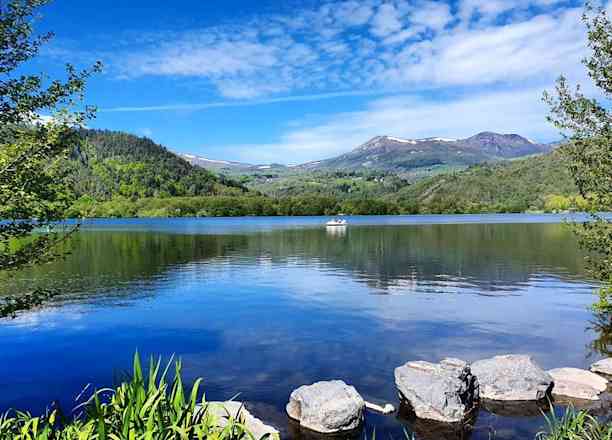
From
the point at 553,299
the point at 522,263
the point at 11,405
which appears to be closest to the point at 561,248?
the point at 522,263

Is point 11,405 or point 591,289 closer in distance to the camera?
point 11,405

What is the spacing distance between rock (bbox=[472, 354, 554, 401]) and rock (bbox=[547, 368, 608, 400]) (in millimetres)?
559

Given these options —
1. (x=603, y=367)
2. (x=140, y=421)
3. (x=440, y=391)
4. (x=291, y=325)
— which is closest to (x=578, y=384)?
(x=603, y=367)

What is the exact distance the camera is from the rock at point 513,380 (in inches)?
774

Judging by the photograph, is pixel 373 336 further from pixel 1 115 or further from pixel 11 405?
pixel 1 115

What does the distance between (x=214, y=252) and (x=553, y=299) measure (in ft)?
195

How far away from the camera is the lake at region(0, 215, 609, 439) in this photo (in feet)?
73.8

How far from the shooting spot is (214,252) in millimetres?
87188

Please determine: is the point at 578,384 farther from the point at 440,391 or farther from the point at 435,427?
the point at 435,427

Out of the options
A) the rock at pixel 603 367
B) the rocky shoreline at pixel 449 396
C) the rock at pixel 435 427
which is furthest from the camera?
the rock at pixel 603 367

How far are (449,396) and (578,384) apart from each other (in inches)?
263

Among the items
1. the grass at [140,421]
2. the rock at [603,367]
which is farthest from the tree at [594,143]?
the grass at [140,421]

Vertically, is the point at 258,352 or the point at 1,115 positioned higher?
the point at 1,115

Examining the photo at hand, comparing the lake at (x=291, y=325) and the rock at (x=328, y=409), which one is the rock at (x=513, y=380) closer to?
the lake at (x=291, y=325)
